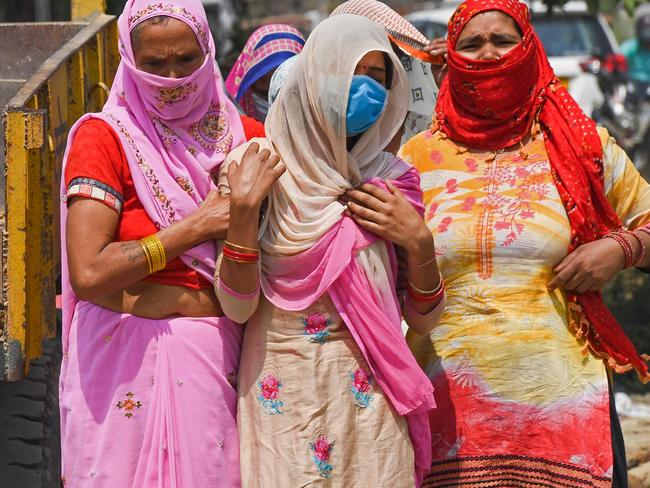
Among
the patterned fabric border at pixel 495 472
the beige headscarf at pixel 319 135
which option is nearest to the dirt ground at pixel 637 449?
the patterned fabric border at pixel 495 472

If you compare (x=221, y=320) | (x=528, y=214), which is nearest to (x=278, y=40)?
(x=528, y=214)

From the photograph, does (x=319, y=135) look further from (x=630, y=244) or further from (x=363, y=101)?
(x=630, y=244)

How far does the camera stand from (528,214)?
10.8 feet

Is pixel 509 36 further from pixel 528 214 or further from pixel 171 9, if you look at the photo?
pixel 171 9

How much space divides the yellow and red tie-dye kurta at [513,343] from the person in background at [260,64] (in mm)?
1305

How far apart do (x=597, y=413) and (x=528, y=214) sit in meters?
0.60

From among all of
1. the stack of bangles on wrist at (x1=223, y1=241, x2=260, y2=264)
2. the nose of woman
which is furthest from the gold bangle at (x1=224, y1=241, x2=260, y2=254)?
the nose of woman

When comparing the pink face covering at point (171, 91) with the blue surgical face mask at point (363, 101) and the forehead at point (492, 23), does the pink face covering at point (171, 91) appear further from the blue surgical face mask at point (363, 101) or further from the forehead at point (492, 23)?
the forehead at point (492, 23)

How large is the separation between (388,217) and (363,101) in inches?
11.8

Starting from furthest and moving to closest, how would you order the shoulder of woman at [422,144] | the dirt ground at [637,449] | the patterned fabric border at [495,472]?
the dirt ground at [637,449]
the shoulder of woman at [422,144]
the patterned fabric border at [495,472]

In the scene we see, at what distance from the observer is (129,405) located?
287 centimetres

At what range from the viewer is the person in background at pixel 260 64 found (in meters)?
4.46

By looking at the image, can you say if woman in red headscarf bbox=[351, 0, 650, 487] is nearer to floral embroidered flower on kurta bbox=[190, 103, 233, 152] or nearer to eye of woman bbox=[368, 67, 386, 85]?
eye of woman bbox=[368, 67, 386, 85]

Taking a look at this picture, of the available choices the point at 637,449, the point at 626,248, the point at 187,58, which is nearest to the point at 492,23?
the point at 626,248
